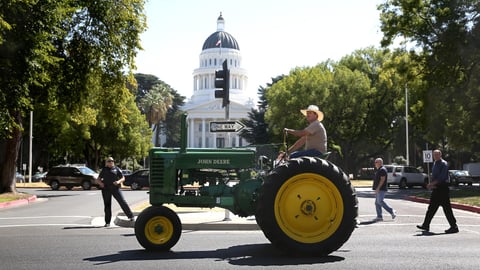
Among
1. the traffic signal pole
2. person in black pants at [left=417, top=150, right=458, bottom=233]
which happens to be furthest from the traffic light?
person in black pants at [left=417, top=150, right=458, bottom=233]

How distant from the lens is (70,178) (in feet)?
135

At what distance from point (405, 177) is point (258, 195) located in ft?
117

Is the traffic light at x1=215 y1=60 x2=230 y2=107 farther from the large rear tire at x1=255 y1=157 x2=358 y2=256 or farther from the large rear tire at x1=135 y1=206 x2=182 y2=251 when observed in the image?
the large rear tire at x1=255 y1=157 x2=358 y2=256

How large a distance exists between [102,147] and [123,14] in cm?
3848

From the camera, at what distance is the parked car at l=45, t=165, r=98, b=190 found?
40.9m

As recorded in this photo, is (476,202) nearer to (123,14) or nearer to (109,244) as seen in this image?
(109,244)

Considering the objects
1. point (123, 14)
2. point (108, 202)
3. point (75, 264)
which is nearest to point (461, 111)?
point (123, 14)

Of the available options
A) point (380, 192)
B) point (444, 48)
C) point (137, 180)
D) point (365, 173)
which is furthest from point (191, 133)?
point (380, 192)

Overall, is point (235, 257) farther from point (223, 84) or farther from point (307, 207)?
point (223, 84)

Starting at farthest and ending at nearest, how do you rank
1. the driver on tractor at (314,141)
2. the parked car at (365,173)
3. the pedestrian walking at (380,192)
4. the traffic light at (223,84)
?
the parked car at (365,173) → the pedestrian walking at (380,192) → the traffic light at (223,84) → the driver on tractor at (314,141)

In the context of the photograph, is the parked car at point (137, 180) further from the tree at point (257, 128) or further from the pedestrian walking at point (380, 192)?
Answer: the tree at point (257, 128)

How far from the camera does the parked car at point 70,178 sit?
40.9 meters

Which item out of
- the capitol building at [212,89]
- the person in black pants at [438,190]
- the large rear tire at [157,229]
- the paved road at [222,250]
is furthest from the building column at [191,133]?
the large rear tire at [157,229]

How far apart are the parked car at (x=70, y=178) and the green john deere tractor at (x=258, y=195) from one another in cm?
3269
